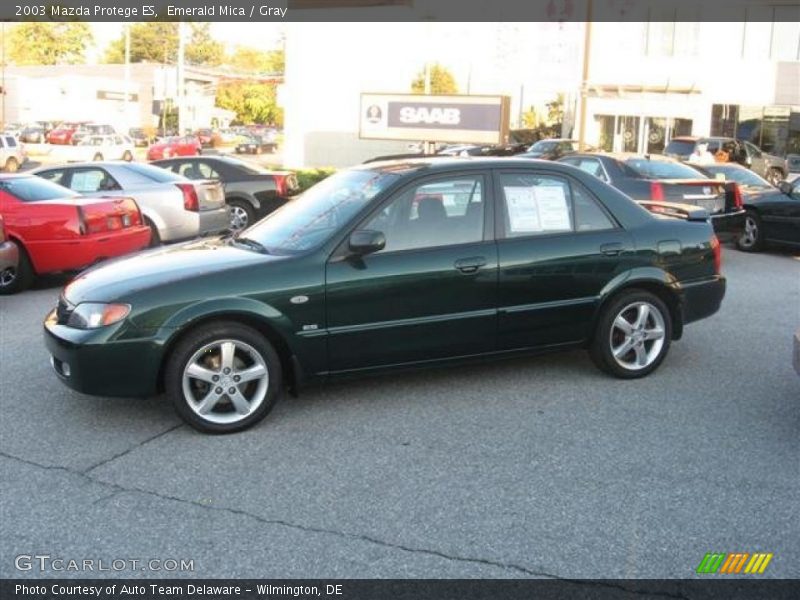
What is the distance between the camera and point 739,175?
1416 centimetres

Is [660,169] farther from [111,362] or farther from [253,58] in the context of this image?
[253,58]

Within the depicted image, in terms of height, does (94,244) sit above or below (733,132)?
below

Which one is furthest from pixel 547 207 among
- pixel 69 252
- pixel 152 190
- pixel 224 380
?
pixel 152 190

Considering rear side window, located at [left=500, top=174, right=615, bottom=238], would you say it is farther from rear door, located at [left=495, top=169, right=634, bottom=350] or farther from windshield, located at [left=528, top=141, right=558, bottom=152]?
windshield, located at [left=528, top=141, right=558, bottom=152]

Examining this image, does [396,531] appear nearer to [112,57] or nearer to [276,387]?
[276,387]

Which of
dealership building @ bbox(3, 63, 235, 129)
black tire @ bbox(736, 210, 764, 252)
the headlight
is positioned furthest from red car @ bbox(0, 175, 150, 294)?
dealership building @ bbox(3, 63, 235, 129)

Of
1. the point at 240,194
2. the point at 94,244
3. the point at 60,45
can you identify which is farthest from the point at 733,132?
the point at 60,45

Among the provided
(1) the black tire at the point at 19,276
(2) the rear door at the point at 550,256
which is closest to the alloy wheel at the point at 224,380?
(2) the rear door at the point at 550,256

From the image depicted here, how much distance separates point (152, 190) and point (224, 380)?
7.66 m

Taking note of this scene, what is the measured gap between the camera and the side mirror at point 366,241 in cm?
502

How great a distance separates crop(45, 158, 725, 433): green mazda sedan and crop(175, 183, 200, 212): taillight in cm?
630

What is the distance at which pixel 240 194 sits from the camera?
15.1 m
